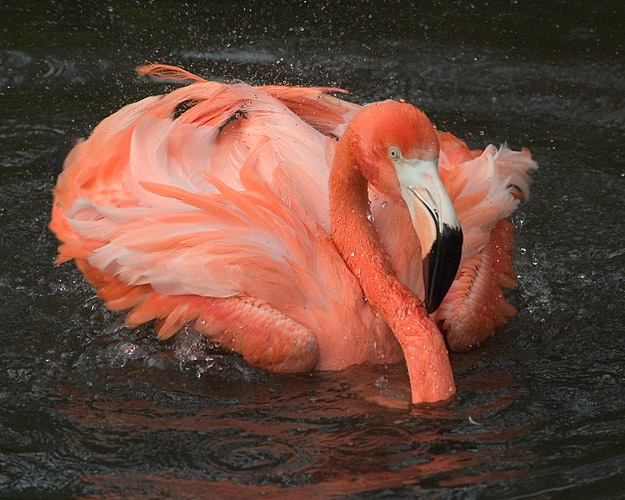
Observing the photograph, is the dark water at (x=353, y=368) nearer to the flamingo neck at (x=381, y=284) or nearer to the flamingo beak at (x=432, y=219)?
the flamingo neck at (x=381, y=284)

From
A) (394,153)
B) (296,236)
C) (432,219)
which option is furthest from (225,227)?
(432,219)

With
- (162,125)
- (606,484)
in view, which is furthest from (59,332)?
(606,484)

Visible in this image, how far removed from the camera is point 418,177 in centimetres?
400

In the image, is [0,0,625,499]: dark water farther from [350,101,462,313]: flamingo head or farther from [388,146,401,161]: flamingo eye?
[388,146,401,161]: flamingo eye

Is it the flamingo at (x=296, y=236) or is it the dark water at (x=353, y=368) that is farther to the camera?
the flamingo at (x=296, y=236)

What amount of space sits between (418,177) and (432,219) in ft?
0.63

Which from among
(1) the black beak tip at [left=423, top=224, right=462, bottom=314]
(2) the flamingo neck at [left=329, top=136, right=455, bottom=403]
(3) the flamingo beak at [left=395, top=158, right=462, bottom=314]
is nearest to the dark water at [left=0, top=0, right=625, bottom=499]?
(2) the flamingo neck at [left=329, top=136, right=455, bottom=403]

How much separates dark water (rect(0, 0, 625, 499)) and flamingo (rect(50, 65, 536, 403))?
211mm

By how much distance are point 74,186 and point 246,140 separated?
36.8 inches

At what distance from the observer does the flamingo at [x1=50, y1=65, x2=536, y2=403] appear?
4176 millimetres

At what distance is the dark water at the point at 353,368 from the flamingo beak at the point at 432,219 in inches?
25.0

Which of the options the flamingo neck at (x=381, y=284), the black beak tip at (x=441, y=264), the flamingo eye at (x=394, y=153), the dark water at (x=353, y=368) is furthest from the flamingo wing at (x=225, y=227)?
the flamingo eye at (x=394, y=153)

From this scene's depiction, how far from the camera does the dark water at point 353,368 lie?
391cm

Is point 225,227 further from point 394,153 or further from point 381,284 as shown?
point 394,153
